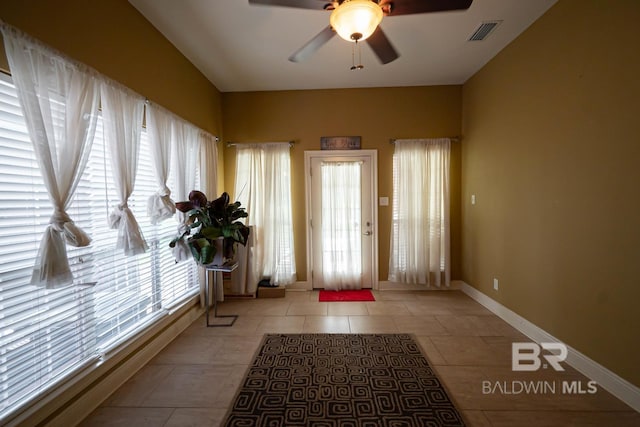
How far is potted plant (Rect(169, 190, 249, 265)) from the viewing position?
251cm

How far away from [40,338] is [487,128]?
4.60 meters

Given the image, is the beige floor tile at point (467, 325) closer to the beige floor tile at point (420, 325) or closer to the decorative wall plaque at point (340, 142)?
the beige floor tile at point (420, 325)

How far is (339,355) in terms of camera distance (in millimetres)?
2316

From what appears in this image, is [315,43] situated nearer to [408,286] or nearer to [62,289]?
[62,289]

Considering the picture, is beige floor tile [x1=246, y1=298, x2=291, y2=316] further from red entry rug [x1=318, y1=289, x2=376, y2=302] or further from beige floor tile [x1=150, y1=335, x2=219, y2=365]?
beige floor tile [x1=150, y1=335, x2=219, y2=365]

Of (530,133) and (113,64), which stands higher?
(113,64)

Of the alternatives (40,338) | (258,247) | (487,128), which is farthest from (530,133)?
(40,338)

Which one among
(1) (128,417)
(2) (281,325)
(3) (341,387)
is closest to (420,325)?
(3) (341,387)

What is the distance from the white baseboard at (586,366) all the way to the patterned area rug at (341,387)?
1210 millimetres

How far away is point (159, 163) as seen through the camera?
7.66ft

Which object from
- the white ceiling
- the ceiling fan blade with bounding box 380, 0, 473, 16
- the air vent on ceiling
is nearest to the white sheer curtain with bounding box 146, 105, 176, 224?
the white ceiling

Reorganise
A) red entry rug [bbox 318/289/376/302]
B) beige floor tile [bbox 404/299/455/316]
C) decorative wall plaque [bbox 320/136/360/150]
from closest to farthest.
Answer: beige floor tile [bbox 404/299/455/316] → red entry rug [bbox 318/289/376/302] → decorative wall plaque [bbox 320/136/360/150]

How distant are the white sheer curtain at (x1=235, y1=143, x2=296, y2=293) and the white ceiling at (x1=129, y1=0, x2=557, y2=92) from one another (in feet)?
3.35

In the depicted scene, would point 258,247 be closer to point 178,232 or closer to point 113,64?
point 178,232
